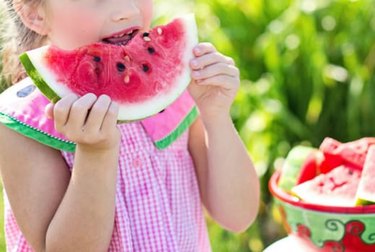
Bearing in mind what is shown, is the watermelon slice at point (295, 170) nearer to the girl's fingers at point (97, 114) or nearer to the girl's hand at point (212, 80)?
the girl's hand at point (212, 80)

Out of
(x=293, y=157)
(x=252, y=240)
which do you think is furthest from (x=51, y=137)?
(x=252, y=240)

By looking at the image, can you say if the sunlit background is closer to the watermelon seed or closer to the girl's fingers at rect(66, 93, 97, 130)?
the watermelon seed

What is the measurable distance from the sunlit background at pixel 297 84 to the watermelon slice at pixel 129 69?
72.1 inches

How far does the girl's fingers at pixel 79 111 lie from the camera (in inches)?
67.6

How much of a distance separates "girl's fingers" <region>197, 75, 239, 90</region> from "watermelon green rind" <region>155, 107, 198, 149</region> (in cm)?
24

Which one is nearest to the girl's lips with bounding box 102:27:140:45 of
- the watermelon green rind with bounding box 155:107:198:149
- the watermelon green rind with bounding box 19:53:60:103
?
the watermelon green rind with bounding box 19:53:60:103

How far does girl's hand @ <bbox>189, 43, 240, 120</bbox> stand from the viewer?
1.98 m

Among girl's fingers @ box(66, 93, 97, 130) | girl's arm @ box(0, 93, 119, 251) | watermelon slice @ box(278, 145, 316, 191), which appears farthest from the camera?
watermelon slice @ box(278, 145, 316, 191)

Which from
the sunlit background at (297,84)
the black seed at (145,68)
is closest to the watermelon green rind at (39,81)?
the black seed at (145,68)

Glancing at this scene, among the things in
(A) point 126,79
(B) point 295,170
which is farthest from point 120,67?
(B) point 295,170

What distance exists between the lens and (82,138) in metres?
1.75

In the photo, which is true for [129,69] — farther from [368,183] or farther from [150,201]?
[368,183]

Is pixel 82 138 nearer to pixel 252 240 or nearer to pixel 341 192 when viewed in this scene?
pixel 341 192

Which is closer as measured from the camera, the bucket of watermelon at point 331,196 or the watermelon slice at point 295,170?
the bucket of watermelon at point 331,196
